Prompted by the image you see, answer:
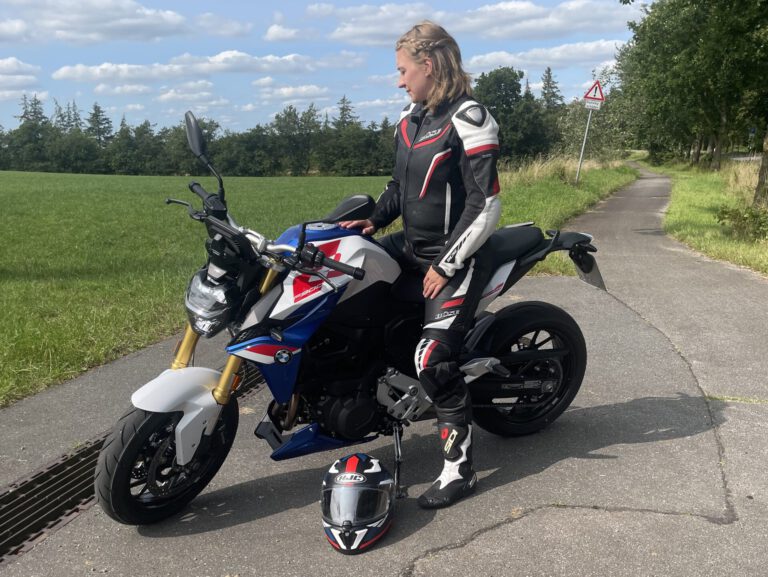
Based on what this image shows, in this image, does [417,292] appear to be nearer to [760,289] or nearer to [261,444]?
[261,444]

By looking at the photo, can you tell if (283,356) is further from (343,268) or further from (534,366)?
(534,366)

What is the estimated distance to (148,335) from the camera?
20.2 ft

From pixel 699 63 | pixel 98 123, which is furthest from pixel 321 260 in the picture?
pixel 98 123

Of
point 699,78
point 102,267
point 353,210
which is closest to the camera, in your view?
point 353,210

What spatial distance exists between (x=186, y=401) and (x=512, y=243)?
6.03ft

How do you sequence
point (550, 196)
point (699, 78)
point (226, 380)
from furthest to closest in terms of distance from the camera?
point (699, 78)
point (550, 196)
point (226, 380)

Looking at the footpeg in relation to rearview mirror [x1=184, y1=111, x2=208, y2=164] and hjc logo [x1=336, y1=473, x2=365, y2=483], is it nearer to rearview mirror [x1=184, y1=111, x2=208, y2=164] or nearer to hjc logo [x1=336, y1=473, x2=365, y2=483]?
hjc logo [x1=336, y1=473, x2=365, y2=483]

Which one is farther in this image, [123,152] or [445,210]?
[123,152]

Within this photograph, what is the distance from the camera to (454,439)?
3.43 meters

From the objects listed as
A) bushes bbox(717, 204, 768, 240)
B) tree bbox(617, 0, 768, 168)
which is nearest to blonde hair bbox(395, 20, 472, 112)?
bushes bbox(717, 204, 768, 240)

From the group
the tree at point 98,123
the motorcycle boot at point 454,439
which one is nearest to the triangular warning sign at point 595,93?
the motorcycle boot at point 454,439

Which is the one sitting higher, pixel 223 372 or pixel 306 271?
pixel 306 271

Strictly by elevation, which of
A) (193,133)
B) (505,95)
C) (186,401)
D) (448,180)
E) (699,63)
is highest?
(505,95)

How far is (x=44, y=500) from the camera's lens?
11.2 feet
